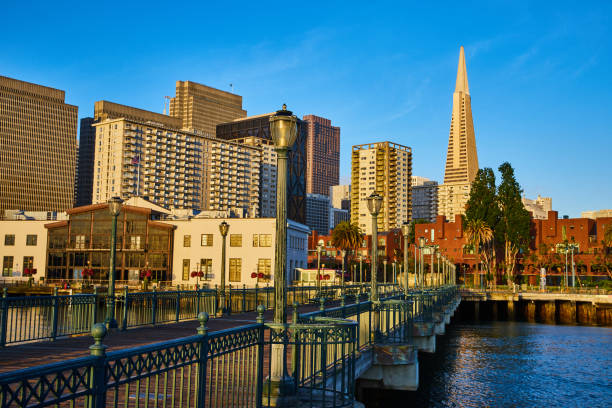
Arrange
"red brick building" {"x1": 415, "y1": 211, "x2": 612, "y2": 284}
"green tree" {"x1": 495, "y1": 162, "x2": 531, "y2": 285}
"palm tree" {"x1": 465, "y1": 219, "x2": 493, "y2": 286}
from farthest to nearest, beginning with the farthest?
"red brick building" {"x1": 415, "y1": 211, "x2": 612, "y2": 284}
"palm tree" {"x1": 465, "y1": 219, "x2": 493, "y2": 286}
"green tree" {"x1": 495, "y1": 162, "x2": 531, "y2": 285}

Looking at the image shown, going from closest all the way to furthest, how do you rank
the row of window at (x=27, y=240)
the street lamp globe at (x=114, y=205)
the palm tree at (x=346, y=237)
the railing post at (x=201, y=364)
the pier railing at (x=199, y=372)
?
the pier railing at (x=199, y=372), the railing post at (x=201, y=364), the street lamp globe at (x=114, y=205), the row of window at (x=27, y=240), the palm tree at (x=346, y=237)

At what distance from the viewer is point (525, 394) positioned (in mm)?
27406

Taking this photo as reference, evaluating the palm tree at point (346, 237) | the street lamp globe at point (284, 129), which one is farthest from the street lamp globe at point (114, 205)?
the palm tree at point (346, 237)

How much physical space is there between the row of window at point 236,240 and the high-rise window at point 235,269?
2236 mm

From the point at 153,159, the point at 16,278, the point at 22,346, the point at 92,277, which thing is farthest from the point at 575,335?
the point at 153,159

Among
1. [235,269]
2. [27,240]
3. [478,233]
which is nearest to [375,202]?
[235,269]

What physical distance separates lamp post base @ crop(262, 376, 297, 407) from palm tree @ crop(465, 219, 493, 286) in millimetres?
101019

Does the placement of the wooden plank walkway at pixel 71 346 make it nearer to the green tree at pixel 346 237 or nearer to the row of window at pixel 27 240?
the row of window at pixel 27 240

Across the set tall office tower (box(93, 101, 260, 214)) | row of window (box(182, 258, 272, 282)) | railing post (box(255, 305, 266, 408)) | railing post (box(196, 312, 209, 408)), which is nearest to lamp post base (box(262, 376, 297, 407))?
railing post (box(255, 305, 266, 408))

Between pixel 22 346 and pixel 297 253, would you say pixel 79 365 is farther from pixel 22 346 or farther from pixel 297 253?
pixel 297 253

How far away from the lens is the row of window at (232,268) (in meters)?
78.1

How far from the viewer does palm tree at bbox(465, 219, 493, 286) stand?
349 feet

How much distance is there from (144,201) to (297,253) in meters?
28.0

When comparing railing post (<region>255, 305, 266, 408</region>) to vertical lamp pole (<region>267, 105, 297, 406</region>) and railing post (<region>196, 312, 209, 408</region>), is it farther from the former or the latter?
railing post (<region>196, 312, 209, 408</region>)
